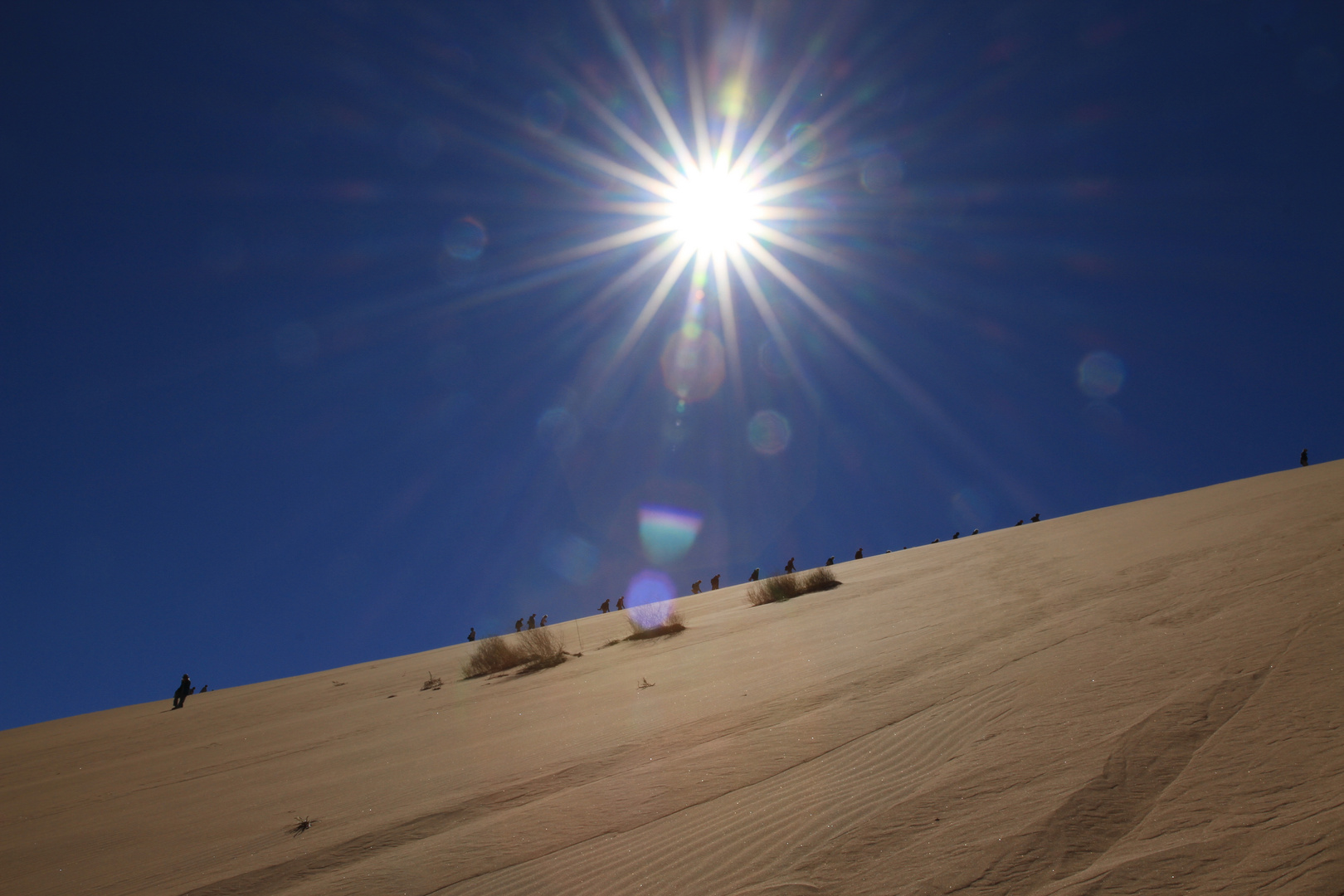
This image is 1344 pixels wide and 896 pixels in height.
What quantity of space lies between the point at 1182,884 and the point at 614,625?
40.4 feet

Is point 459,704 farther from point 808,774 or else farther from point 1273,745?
point 1273,745

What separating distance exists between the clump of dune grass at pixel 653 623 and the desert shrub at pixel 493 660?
6.03 feet

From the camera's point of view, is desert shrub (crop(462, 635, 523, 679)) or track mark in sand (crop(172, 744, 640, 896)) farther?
desert shrub (crop(462, 635, 523, 679))

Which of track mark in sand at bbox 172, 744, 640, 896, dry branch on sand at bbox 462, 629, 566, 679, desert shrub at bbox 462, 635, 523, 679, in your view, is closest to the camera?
track mark in sand at bbox 172, 744, 640, 896

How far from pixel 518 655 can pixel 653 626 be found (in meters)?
2.16

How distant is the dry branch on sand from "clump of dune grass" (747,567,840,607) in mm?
3400

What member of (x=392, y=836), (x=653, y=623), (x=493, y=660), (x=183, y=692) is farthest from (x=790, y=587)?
(x=183, y=692)

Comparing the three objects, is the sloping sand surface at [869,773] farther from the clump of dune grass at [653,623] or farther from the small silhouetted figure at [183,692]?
the small silhouetted figure at [183,692]

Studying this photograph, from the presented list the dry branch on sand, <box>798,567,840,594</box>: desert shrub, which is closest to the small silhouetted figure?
the dry branch on sand

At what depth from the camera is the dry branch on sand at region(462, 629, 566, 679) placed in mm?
8750

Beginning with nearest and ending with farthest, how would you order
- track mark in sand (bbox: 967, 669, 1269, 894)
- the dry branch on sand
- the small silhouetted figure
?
track mark in sand (bbox: 967, 669, 1269, 894)
the dry branch on sand
the small silhouetted figure

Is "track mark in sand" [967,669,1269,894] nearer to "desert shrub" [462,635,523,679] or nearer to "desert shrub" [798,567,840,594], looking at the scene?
"desert shrub" [798,567,840,594]

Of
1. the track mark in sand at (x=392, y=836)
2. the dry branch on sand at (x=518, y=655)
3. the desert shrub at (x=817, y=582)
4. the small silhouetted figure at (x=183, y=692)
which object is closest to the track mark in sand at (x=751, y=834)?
the track mark in sand at (x=392, y=836)

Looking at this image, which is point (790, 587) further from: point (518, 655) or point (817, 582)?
point (518, 655)
